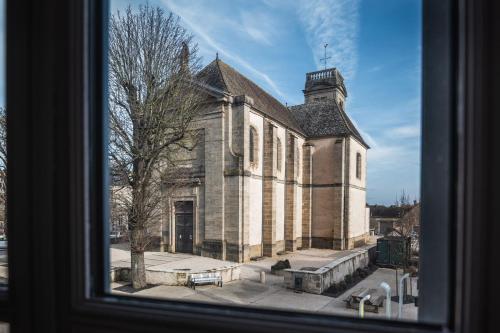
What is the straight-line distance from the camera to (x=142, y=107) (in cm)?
913

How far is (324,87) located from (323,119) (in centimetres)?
378

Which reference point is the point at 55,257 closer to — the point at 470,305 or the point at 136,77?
the point at 470,305

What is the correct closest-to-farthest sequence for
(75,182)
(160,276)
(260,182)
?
(75,182)
(160,276)
(260,182)

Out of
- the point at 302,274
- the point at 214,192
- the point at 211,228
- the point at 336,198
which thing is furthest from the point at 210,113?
the point at 336,198

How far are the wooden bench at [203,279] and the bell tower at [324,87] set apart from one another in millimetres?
17860

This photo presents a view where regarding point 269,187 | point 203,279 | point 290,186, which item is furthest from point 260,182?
point 203,279

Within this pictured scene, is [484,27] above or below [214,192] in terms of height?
above

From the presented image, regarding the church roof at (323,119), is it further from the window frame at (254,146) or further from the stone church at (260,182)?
the window frame at (254,146)

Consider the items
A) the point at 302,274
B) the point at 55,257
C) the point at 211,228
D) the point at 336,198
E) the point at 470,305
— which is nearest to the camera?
the point at 470,305

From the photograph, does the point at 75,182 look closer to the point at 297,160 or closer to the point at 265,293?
the point at 265,293

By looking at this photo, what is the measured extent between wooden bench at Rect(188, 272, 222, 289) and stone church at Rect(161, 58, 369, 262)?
93.0 inches

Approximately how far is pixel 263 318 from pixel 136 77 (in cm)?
966

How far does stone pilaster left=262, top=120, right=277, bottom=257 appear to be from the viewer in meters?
16.5

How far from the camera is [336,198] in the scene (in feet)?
64.3
